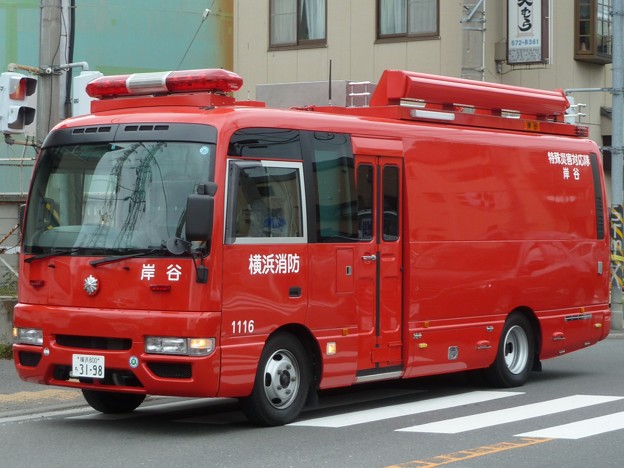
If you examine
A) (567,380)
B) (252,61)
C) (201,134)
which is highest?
(252,61)

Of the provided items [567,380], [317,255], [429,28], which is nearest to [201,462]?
[317,255]

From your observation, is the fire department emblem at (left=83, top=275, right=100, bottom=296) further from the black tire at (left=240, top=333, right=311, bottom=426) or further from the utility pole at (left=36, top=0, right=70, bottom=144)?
the utility pole at (left=36, top=0, right=70, bottom=144)

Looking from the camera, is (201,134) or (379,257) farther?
(379,257)

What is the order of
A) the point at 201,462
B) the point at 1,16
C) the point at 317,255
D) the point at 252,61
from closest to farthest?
the point at 201,462
the point at 317,255
the point at 1,16
the point at 252,61

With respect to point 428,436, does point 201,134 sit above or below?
above

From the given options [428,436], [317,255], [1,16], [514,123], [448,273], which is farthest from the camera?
[1,16]

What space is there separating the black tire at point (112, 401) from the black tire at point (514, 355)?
419 centimetres

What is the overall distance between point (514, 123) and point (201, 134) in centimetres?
520

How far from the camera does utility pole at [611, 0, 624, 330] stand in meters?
22.8

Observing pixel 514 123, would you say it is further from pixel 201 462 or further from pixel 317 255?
pixel 201 462

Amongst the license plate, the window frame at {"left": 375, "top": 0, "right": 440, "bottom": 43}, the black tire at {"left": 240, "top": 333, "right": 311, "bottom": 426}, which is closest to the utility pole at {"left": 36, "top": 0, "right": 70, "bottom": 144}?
the license plate

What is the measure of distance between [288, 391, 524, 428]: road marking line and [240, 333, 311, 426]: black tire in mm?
215

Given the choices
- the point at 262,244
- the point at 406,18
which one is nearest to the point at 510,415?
the point at 262,244

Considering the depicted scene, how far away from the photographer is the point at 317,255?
12.0m
